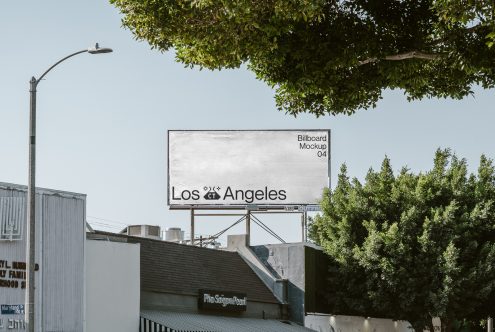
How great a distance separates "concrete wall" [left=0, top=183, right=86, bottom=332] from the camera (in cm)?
3095

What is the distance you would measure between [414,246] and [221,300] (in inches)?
412

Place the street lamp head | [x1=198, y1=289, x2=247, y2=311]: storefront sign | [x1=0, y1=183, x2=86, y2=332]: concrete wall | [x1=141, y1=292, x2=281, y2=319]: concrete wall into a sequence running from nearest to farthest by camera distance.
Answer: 1. the street lamp head
2. [x1=0, y1=183, x2=86, y2=332]: concrete wall
3. [x1=141, y1=292, x2=281, y2=319]: concrete wall
4. [x1=198, y1=289, x2=247, y2=311]: storefront sign

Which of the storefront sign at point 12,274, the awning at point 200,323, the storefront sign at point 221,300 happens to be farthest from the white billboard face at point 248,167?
the storefront sign at point 12,274

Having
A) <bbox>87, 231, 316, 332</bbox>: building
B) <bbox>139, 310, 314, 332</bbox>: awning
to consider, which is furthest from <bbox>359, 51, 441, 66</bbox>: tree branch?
<bbox>139, 310, 314, 332</bbox>: awning

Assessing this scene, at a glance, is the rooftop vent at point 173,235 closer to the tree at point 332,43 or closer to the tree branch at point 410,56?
the tree at point 332,43

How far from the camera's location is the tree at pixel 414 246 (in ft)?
157

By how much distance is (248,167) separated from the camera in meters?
54.6

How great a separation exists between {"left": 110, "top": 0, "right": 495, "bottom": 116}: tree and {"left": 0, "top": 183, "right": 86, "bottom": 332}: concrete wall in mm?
10162

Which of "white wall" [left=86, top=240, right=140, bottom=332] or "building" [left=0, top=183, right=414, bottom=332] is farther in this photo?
"white wall" [left=86, top=240, right=140, bottom=332]

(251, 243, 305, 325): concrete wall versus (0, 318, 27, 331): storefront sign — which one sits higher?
(251, 243, 305, 325): concrete wall

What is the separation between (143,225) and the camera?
45.8m

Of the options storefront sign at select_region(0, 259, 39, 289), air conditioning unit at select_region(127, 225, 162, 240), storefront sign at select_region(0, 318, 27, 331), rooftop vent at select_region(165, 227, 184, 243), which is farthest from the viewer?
rooftop vent at select_region(165, 227, 184, 243)

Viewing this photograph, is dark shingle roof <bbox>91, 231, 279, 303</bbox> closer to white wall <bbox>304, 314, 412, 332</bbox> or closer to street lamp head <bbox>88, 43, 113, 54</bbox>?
white wall <bbox>304, 314, 412, 332</bbox>

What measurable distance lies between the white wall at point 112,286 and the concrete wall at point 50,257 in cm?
109
